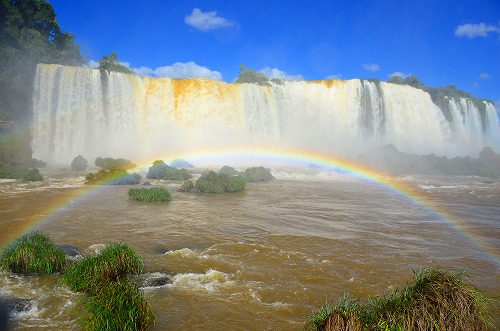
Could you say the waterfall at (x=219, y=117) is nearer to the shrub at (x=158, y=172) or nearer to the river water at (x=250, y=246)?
the shrub at (x=158, y=172)

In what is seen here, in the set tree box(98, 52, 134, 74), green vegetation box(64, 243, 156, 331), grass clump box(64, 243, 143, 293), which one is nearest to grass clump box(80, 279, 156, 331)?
green vegetation box(64, 243, 156, 331)

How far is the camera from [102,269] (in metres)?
6.24

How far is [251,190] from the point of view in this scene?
68.9 ft

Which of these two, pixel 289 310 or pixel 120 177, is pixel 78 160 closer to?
pixel 120 177

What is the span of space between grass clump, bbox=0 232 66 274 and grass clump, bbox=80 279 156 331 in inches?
88.2

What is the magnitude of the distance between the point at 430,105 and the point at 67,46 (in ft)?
180

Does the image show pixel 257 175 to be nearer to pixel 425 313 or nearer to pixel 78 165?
pixel 78 165

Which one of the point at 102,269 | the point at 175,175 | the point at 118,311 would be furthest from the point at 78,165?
the point at 118,311

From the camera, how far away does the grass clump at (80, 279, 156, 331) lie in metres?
4.46

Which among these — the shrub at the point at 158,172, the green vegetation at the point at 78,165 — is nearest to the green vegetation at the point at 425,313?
the shrub at the point at 158,172

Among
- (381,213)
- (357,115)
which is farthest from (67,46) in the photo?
(381,213)

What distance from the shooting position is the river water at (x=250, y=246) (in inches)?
222

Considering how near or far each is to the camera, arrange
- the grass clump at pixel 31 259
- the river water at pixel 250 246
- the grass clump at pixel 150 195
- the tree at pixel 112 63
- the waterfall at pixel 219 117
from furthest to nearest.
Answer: the tree at pixel 112 63
the waterfall at pixel 219 117
the grass clump at pixel 150 195
the grass clump at pixel 31 259
the river water at pixel 250 246

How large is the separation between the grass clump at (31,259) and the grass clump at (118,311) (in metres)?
2.24
